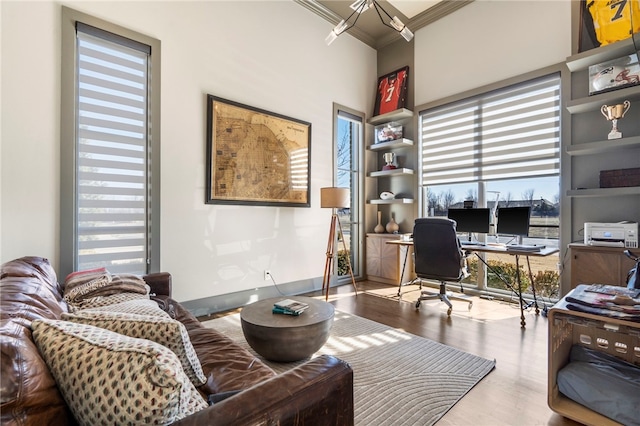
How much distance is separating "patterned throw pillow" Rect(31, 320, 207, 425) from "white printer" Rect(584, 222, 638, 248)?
386 centimetres

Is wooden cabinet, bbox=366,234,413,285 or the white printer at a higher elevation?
the white printer

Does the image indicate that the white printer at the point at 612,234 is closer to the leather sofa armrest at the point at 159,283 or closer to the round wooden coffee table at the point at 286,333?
the round wooden coffee table at the point at 286,333

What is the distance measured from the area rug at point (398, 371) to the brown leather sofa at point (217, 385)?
0.80m

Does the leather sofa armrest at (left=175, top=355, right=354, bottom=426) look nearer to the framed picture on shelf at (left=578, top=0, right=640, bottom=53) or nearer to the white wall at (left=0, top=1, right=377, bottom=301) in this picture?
the white wall at (left=0, top=1, right=377, bottom=301)

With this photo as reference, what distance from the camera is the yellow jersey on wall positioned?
118 inches

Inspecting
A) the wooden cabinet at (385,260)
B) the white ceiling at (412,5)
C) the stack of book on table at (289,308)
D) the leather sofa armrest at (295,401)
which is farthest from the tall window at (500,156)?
the leather sofa armrest at (295,401)

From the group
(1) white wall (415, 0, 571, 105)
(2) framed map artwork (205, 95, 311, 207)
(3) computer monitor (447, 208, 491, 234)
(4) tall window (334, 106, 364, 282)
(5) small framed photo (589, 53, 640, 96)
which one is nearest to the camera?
(5) small framed photo (589, 53, 640, 96)

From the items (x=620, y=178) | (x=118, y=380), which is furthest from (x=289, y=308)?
(x=620, y=178)


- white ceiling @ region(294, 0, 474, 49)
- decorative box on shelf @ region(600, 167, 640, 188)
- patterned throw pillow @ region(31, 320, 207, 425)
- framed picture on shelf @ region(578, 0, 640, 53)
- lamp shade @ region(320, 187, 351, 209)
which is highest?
white ceiling @ region(294, 0, 474, 49)

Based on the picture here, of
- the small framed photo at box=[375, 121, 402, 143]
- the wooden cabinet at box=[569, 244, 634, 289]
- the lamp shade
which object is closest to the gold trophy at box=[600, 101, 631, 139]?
the wooden cabinet at box=[569, 244, 634, 289]

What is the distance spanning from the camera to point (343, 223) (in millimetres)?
5000

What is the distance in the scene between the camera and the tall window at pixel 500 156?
3650 millimetres

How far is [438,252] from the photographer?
3381 mm

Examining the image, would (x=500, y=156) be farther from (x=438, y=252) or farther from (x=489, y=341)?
(x=489, y=341)
